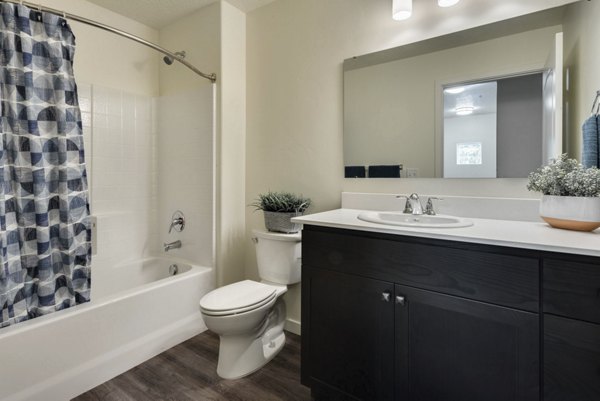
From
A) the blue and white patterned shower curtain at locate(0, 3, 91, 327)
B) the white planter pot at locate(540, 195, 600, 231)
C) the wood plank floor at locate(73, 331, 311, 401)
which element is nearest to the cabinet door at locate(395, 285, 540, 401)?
the white planter pot at locate(540, 195, 600, 231)

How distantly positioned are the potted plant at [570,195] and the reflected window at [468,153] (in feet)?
1.10

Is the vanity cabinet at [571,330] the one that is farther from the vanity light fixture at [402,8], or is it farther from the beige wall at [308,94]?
the vanity light fixture at [402,8]

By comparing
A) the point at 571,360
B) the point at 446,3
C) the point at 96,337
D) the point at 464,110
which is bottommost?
the point at 96,337

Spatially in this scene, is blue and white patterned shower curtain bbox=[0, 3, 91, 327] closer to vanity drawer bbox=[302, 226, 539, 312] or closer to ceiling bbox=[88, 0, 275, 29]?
ceiling bbox=[88, 0, 275, 29]

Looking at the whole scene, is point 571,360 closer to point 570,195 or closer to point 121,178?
point 570,195

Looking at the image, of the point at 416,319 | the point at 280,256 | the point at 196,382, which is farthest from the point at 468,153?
the point at 196,382

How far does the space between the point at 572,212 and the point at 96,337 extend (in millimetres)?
2256

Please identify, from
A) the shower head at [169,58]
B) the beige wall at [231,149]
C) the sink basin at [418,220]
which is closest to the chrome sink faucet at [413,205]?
the sink basin at [418,220]

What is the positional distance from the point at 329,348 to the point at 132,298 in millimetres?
1189

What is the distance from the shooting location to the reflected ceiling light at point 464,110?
1.57 m

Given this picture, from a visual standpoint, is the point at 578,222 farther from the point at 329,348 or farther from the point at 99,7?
the point at 99,7

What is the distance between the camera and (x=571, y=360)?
93cm

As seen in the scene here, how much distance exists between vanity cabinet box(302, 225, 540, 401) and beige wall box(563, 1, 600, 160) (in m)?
0.77

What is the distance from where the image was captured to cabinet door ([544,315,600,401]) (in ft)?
2.97
